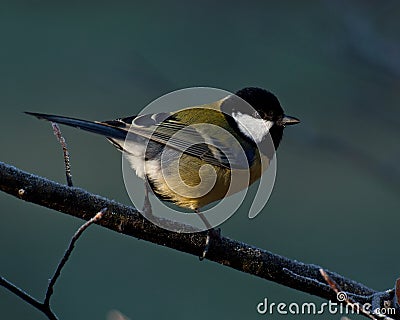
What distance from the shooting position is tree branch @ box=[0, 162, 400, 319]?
2.04 m

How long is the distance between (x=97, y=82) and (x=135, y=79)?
2490 millimetres

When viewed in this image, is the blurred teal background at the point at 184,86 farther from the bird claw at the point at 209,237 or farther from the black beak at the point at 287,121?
the bird claw at the point at 209,237

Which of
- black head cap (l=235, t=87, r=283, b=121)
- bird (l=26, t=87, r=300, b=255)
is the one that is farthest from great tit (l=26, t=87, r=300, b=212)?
black head cap (l=235, t=87, r=283, b=121)

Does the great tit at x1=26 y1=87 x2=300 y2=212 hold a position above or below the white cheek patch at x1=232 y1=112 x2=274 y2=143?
below

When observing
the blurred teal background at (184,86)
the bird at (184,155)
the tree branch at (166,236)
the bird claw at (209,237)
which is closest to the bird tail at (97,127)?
the bird at (184,155)

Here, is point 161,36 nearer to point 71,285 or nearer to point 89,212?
point 71,285

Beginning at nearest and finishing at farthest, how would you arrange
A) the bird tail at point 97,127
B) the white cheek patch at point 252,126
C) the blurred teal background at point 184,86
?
1. the bird tail at point 97,127
2. the white cheek patch at point 252,126
3. the blurred teal background at point 184,86

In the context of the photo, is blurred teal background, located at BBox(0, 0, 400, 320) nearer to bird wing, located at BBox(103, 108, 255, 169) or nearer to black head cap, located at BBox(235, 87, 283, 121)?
black head cap, located at BBox(235, 87, 283, 121)

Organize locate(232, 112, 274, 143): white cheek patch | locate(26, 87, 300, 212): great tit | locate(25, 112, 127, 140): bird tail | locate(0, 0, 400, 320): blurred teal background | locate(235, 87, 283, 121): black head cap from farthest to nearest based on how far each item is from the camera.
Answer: locate(0, 0, 400, 320): blurred teal background
locate(235, 87, 283, 121): black head cap
locate(232, 112, 274, 143): white cheek patch
locate(26, 87, 300, 212): great tit
locate(25, 112, 127, 140): bird tail

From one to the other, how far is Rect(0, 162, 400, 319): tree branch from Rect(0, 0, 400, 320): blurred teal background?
0.92 meters

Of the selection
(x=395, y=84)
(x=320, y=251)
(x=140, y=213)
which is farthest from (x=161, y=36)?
(x=140, y=213)

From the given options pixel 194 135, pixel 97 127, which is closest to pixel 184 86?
pixel 194 135

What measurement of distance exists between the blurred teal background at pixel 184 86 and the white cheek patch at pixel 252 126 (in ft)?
0.38

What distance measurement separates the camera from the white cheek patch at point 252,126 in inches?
115
